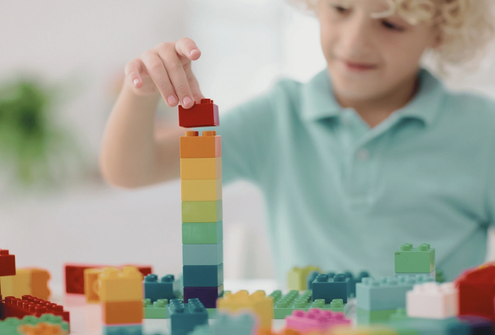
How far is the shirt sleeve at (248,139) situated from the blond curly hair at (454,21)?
253 millimetres

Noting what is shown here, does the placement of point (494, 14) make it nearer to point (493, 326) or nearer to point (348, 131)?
point (348, 131)

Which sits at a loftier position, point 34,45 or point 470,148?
point 34,45

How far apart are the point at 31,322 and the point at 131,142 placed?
51cm

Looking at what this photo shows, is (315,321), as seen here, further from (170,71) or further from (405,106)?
(405,106)

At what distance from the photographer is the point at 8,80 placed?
2.14m

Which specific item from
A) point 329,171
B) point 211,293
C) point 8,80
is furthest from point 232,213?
point 211,293

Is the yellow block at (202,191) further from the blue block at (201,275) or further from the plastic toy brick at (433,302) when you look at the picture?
the plastic toy brick at (433,302)

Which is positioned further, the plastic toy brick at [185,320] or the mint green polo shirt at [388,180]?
the mint green polo shirt at [388,180]

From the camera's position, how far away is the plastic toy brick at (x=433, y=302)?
40 cm

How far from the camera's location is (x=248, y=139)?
4.00 ft

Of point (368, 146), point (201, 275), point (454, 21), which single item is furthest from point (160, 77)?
point (454, 21)

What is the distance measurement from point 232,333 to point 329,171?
81 cm

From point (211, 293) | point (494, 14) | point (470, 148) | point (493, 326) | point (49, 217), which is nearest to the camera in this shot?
point (493, 326)

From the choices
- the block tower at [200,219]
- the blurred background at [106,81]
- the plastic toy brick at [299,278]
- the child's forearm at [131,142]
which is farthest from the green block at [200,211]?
the blurred background at [106,81]
